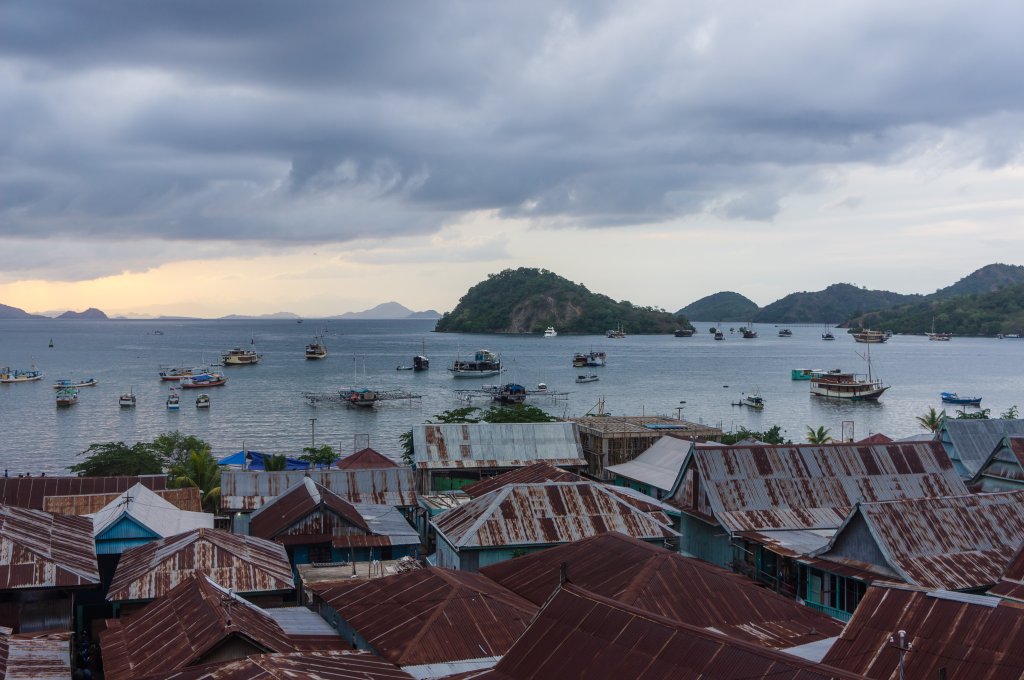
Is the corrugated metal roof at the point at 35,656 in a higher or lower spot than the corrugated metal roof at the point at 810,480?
lower

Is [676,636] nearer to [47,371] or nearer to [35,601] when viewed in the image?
[35,601]

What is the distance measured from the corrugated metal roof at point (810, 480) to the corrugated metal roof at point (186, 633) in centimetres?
1517

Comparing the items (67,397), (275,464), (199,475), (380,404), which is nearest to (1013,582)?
(199,475)

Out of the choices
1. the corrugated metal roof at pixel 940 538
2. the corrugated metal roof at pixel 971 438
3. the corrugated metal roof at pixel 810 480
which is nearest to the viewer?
the corrugated metal roof at pixel 940 538


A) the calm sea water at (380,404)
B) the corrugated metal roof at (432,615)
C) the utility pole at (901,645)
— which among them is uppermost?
the utility pole at (901,645)

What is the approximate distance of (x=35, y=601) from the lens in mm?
22922

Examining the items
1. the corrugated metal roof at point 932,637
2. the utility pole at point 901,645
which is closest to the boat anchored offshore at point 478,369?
the corrugated metal roof at point 932,637

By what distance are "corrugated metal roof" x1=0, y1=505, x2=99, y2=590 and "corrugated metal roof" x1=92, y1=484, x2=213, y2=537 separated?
7.06 ft

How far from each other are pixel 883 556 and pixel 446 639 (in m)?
12.2

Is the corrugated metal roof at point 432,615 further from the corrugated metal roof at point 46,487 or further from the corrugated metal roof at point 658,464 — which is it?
the corrugated metal roof at point 658,464

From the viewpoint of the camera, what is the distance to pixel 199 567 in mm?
25547

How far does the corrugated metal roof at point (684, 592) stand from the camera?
69.2 feet

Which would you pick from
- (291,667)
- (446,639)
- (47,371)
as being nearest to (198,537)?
(446,639)

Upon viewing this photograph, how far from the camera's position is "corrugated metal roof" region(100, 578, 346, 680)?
1842 cm
